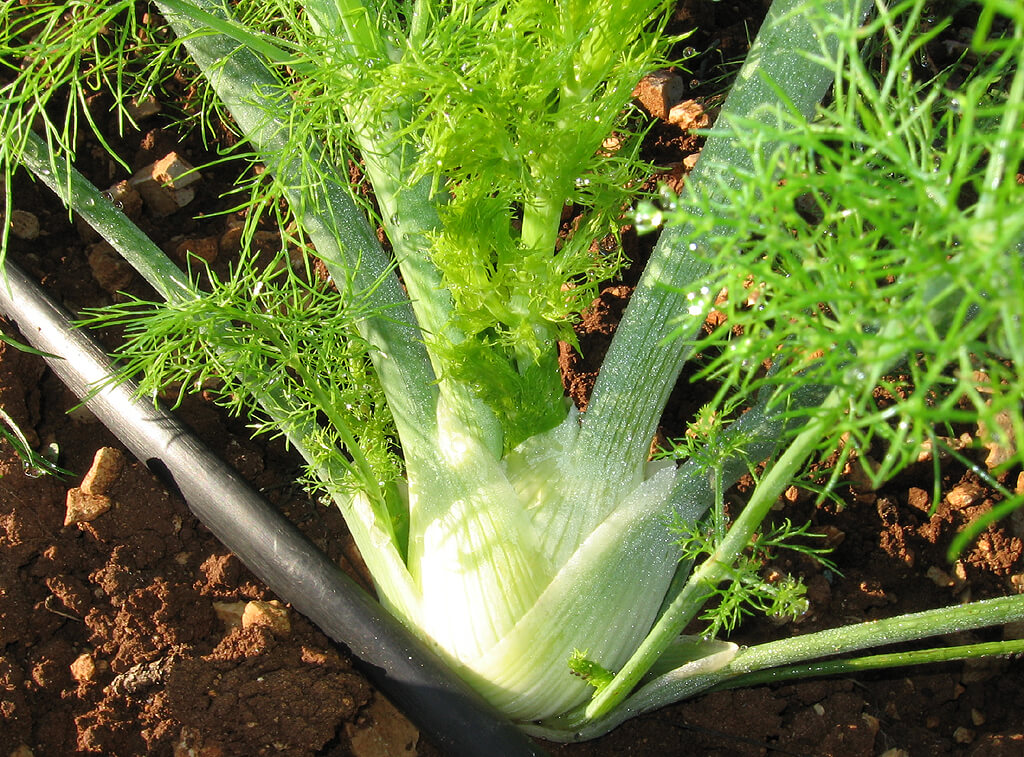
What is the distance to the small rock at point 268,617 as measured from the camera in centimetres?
121

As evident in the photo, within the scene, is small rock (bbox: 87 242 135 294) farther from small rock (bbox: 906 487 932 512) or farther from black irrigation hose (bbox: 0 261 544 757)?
small rock (bbox: 906 487 932 512)

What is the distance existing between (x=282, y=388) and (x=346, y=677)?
40cm

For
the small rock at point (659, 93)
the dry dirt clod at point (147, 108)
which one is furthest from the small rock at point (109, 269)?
the small rock at point (659, 93)

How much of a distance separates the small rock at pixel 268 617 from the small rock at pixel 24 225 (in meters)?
0.79

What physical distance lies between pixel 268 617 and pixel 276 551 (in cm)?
10

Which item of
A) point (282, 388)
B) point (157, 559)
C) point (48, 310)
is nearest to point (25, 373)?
point (48, 310)

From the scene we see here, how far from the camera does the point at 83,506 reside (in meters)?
1.27

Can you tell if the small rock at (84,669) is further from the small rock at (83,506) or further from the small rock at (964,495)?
the small rock at (964,495)

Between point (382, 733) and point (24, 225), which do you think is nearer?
point (382, 733)

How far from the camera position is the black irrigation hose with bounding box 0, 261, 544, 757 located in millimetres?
1102

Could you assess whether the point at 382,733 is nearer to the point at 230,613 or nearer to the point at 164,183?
the point at 230,613

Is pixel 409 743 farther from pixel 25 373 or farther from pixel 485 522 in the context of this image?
pixel 25 373

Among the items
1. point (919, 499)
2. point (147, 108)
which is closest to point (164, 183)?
point (147, 108)

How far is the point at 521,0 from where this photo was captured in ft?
3.08
